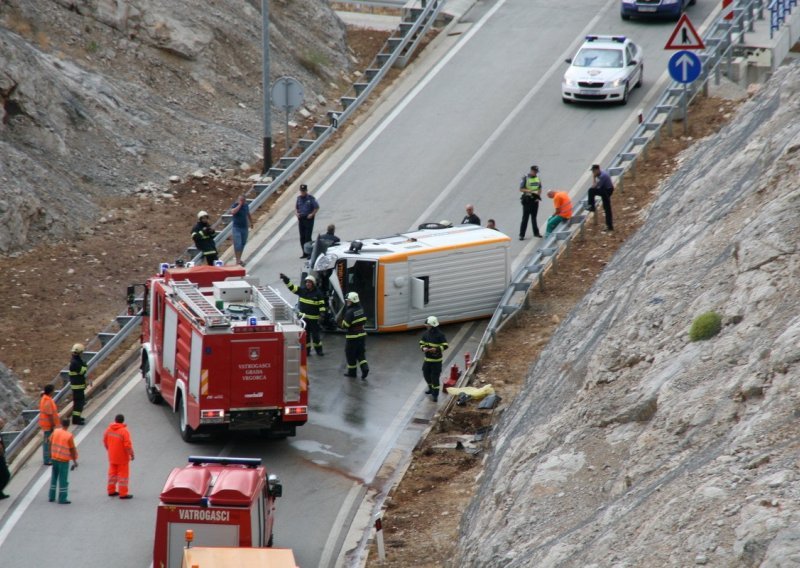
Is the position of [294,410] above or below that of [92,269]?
below

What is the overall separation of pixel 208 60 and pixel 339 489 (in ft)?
58.6

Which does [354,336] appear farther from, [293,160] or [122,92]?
[122,92]

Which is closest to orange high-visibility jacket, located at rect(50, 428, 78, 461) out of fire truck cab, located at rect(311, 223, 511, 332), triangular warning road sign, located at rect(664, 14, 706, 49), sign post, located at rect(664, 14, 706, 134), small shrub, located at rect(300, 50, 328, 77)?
fire truck cab, located at rect(311, 223, 511, 332)

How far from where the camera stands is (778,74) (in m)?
22.2

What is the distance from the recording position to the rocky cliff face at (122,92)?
1137 inches

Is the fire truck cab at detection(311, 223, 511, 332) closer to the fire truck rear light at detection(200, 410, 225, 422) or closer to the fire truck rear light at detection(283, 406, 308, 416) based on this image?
the fire truck rear light at detection(283, 406, 308, 416)

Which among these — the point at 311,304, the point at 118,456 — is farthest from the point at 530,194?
the point at 118,456

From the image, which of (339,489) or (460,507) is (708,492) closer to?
(460,507)

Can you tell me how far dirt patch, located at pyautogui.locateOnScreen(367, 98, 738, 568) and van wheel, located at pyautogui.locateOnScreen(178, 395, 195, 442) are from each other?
11.5 feet

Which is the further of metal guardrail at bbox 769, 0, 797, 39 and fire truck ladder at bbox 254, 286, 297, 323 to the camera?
metal guardrail at bbox 769, 0, 797, 39

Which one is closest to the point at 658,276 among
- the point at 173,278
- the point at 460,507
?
the point at 460,507

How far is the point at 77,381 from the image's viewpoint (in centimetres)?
2138

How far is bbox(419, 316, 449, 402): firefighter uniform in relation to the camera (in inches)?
857

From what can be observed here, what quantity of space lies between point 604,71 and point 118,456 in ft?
→ 61.4
